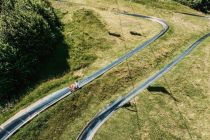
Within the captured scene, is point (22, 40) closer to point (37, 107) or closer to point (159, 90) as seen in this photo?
point (37, 107)

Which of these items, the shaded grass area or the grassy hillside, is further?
the shaded grass area

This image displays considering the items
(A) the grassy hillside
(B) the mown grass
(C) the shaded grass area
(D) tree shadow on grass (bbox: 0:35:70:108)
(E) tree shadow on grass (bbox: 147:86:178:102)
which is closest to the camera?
(A) the grassy hillside

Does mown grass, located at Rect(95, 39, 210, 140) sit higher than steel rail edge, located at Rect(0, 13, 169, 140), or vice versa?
steel rail edge, located at Rect(0, 13, 169, 140)

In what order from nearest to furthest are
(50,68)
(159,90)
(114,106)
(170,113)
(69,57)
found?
(114,106) < (170,113) < (159,90) < (50,68) < (69,57)

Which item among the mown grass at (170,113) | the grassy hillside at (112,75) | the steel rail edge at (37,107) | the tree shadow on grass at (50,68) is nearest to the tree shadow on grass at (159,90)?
the mown grass at (170,113)

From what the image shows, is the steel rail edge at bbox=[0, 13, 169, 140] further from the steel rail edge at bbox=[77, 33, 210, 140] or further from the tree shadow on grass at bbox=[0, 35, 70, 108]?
the steel rail edge at bbox=[77, 33, 210, 140]

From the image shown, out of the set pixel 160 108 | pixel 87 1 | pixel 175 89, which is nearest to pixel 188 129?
pixel 160 108

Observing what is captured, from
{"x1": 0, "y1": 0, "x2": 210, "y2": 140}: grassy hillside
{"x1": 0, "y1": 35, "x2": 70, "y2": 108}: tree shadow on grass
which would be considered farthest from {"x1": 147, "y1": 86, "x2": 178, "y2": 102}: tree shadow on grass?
{"x1": 0, "y1": 35, "x2": 70, "y2": 108}: tree shadow on grass

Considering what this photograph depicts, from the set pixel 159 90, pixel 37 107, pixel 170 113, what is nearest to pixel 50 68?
pixel 37 107
